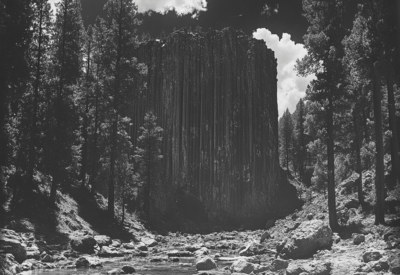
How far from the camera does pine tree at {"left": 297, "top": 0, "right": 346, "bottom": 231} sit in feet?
78.3

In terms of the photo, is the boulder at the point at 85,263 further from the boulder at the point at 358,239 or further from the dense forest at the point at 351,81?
the dense forest at the point at 351,81

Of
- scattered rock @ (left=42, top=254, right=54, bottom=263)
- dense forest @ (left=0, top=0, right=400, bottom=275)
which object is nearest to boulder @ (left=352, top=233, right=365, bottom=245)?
dense forest @ (left=0, top=0, right=400, bottom=275)

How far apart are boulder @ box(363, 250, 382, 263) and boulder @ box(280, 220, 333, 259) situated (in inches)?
156

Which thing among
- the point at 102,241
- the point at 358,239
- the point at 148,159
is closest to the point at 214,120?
the point at 148,159

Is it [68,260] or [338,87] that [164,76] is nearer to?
[338,87]

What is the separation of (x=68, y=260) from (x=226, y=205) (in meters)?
41.7

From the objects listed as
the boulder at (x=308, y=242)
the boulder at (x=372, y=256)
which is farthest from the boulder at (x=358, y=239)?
the boulder at (x=372, y=256)

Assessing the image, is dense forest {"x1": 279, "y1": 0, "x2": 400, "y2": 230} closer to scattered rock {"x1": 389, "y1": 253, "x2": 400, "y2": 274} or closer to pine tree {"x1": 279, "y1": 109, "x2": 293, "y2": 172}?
scattered rock {"x1": 389, "y1": 253, "x2": 400, "y2": 274}

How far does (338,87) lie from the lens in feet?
80.2

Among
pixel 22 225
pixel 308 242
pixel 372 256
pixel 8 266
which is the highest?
pixel 22 225

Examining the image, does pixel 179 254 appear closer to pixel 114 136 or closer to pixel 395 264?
pixel 114 136

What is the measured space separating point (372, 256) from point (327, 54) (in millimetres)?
14558

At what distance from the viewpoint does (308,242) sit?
57.4 ft

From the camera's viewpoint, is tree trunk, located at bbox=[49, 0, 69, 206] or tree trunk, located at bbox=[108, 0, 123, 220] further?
tree trunk, located at bbox=[108, 0, 123, 220]
